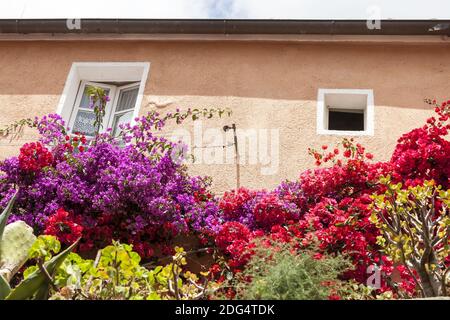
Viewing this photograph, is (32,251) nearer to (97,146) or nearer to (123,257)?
(123,257)

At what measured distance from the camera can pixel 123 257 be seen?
4.30 m

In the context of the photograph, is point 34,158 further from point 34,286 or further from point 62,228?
point 34,286

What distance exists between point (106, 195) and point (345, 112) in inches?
154

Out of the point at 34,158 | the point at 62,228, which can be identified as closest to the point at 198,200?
the point at 62,228

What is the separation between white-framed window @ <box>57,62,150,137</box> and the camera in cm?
821

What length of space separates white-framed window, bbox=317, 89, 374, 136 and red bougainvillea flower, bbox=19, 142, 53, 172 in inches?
144

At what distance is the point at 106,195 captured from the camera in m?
6.28

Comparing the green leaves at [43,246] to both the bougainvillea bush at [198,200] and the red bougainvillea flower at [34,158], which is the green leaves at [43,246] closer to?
the bougainvillea bush at [198,200]

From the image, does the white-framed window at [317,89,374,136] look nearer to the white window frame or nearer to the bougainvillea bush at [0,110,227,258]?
the bougainvillea bush at [0,110,227,258]

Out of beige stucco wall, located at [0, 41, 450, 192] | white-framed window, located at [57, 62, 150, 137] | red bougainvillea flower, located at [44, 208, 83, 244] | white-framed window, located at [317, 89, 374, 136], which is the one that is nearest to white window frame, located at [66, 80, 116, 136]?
white-framed window, located at [57, 62, 150, 137]

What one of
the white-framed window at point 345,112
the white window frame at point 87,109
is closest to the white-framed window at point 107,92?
the white window frame at point 87,109

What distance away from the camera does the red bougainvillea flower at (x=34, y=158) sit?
664 centimetres

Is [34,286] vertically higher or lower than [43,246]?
lower
